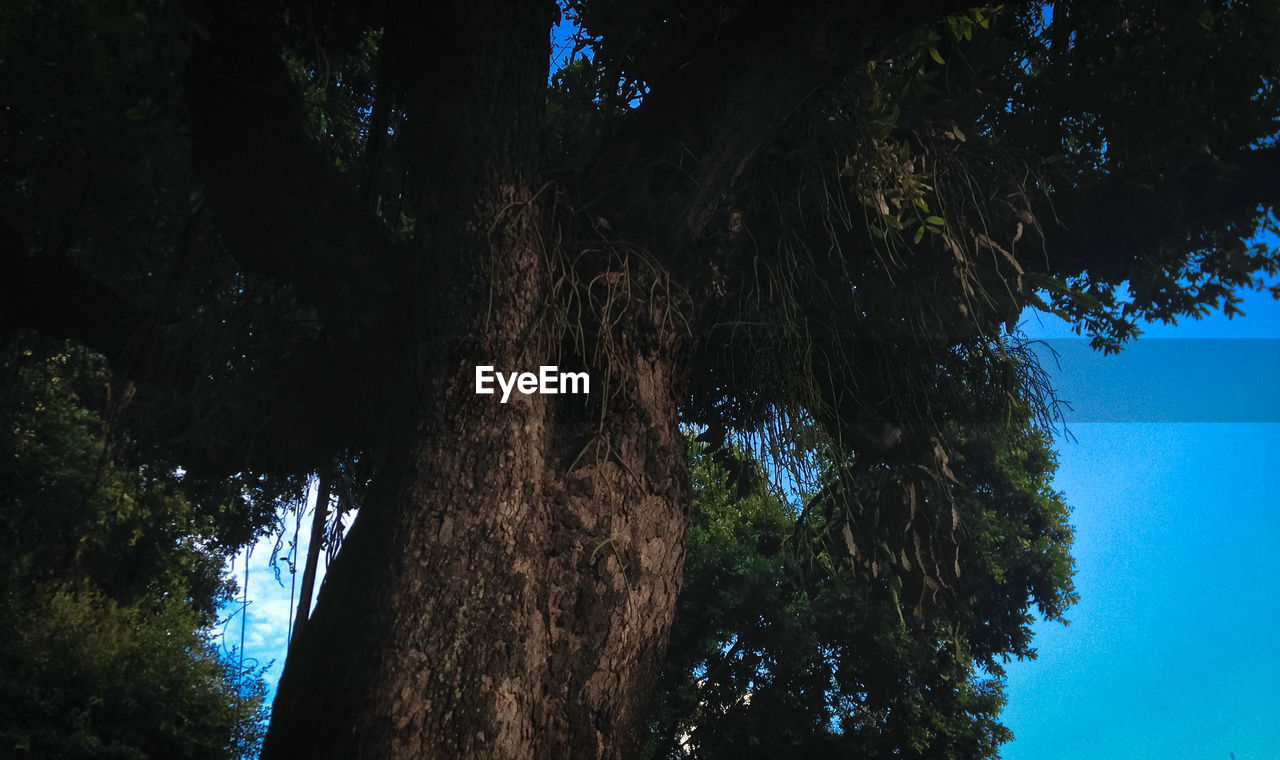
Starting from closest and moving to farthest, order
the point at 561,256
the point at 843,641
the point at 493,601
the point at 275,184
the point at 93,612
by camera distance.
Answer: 1. the point at 493,601
2. the point at 561,256
3. the point at 275,184
4. the point at 843,641
5. the point at 93,612

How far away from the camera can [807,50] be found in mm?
2945

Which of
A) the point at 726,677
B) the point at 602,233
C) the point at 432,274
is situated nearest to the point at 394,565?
the point at 432,274

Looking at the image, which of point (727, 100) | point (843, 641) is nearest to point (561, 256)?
point (727, 100)

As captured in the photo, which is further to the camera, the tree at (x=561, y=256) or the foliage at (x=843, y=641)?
the foliage at (x=843, y=641)

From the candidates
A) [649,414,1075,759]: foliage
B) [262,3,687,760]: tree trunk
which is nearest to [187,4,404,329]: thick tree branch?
[262,3,687,760]: tree trunk

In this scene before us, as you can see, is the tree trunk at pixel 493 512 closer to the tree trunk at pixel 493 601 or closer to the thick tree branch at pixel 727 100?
the tree trunk at pixel 493 601

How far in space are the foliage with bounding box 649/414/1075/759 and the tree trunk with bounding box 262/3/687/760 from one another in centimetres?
793

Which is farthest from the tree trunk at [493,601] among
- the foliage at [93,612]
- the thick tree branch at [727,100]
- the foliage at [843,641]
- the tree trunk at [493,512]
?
the foliage at [843,641]

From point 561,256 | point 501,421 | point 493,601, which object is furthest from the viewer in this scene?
point 561,256

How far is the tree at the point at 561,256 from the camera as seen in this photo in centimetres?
255

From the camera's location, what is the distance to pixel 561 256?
9.92 ft

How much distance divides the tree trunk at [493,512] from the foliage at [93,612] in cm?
732

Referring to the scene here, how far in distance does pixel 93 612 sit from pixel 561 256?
12368 millimetres

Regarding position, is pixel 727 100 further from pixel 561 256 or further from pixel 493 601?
pixel 493 601
